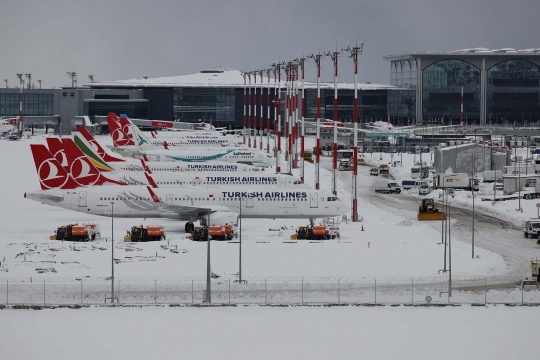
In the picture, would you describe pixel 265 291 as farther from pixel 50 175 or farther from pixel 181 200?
pixel 50 175

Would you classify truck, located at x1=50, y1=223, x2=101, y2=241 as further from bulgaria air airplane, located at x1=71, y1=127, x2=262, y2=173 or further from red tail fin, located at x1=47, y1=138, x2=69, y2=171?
bulgaria air airplane, located at x1=71, y1=127, x2=262, y2=173

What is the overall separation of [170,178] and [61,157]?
13.1 meters

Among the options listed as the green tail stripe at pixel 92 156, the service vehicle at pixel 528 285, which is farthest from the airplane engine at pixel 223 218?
the service vehicle at pixel 528 285

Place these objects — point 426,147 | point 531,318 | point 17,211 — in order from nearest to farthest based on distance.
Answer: point 531,318 → point 17,211 → point 426,147

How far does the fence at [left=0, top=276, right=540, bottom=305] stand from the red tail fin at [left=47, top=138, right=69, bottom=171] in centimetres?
2633

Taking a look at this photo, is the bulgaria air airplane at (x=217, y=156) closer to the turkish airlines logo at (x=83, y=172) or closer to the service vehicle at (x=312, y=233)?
the turkish airlines logo at (x=83, y=172)

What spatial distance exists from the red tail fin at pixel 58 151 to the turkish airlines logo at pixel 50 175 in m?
0.66

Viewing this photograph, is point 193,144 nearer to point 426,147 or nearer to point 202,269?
point 426,147

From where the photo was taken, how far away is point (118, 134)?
156m

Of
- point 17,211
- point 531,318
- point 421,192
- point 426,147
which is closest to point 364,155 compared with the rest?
point 426,147

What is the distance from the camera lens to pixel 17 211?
9069cm

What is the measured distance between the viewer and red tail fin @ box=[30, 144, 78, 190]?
8238cm

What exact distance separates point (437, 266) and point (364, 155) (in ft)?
368

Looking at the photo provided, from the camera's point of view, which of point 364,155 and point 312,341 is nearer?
point 312,341
